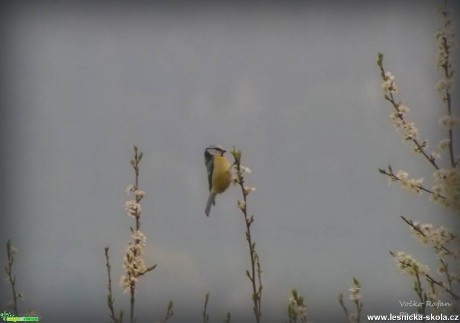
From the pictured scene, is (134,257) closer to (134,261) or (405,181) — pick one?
(134,261)

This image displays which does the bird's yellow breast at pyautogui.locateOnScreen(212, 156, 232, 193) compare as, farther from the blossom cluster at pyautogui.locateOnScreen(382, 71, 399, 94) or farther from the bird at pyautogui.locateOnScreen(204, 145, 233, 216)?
the blossom cluster at pyautogui.locateOnScreen(382, 71, 399, 94)

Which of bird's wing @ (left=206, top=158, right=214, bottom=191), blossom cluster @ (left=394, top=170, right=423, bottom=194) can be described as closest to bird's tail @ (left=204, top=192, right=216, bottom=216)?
bird's wing @ (left=206, top=158, right=214, bottom=191)

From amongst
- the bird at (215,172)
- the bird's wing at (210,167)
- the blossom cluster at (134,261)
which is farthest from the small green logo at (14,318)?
the bird's wing at (210,167)

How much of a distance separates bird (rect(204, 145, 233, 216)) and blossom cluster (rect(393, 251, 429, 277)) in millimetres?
1605

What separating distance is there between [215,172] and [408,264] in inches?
94.1

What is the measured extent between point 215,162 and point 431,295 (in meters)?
2.75

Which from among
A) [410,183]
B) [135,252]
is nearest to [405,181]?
[410,183]

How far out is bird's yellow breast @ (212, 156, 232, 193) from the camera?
4.36m

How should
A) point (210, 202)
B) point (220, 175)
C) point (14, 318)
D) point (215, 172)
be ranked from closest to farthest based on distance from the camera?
point (14, 318)
point (210, 202)
point (220, 175)
point (215, 172)

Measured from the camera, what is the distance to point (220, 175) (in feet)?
15.1

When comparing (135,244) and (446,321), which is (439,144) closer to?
(446,321)

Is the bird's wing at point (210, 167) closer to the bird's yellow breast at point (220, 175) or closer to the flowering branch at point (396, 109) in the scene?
the bird's yellow breast at point (220, 175)

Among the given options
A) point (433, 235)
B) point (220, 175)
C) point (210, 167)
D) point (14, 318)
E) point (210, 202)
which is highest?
point (210, 167)

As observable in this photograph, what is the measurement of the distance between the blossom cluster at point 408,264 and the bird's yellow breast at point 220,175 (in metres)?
1.74
